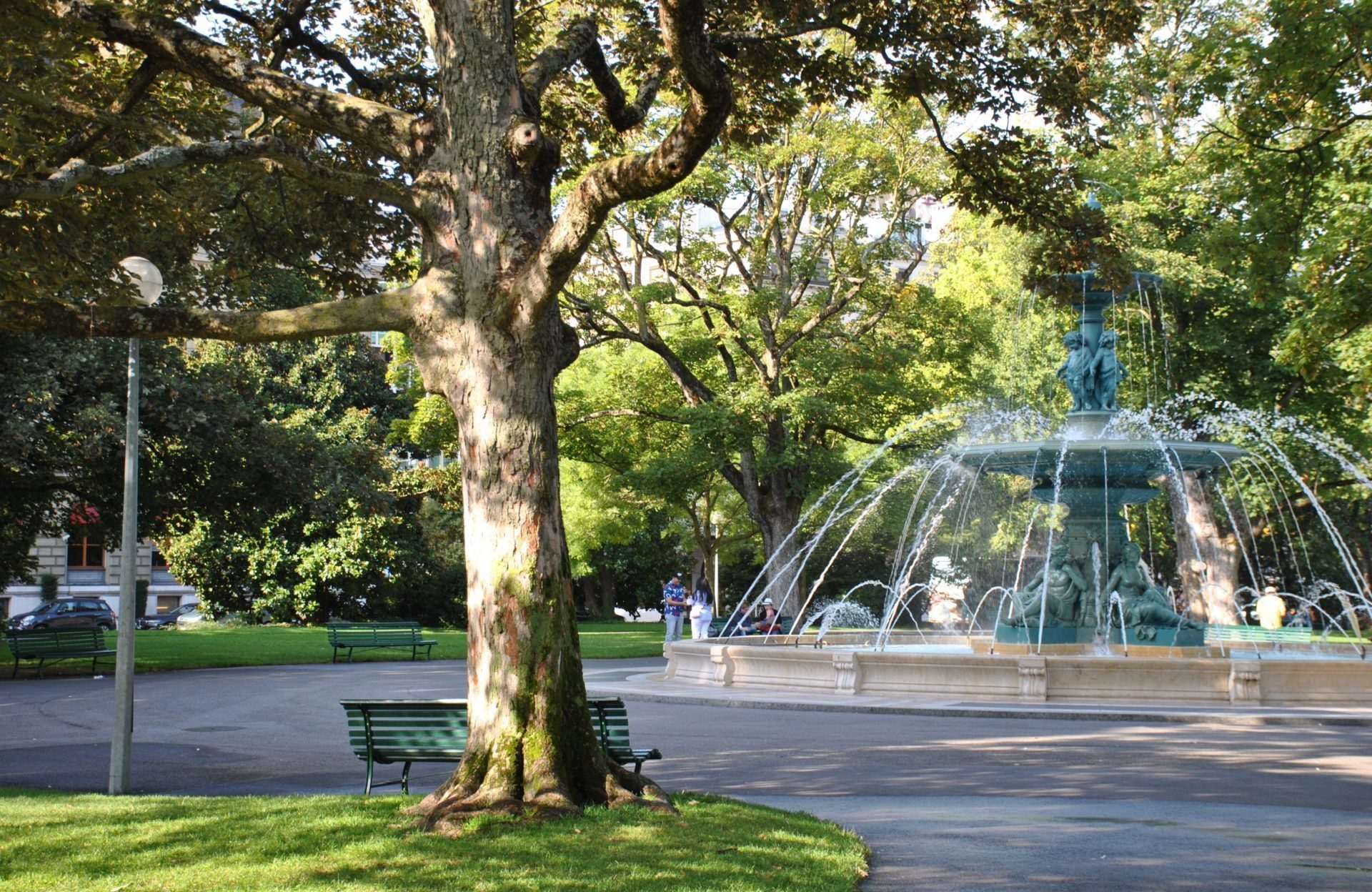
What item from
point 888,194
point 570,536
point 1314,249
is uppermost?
point 888,194

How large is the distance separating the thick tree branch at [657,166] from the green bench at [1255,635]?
2157 centimetres

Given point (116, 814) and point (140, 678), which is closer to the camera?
point (116, 814)

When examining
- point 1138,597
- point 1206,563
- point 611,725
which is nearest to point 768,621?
point 1138,597

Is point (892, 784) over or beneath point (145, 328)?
beneath

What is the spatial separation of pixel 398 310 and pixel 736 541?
44.2 m

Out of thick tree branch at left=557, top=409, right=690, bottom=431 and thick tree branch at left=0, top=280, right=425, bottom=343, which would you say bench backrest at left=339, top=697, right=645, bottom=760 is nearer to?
thick tree branch at left=0, top=280, right=425, bottom=343

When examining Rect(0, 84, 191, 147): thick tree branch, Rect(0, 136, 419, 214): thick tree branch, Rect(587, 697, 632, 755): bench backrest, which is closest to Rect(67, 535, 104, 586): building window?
Rect(0, 84, 191, 147): thick tree branch

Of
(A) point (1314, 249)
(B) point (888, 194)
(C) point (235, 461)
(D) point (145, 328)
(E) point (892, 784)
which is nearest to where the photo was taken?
(D) point (145, 328)

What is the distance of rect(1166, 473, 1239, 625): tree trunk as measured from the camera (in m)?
36.3

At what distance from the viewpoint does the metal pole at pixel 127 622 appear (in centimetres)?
1052

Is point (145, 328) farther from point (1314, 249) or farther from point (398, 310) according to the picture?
point (1314, 249)

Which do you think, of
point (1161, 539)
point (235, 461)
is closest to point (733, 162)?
point (235, 461)

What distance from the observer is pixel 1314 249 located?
1805 cm

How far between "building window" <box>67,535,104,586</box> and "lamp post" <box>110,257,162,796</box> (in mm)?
47773
